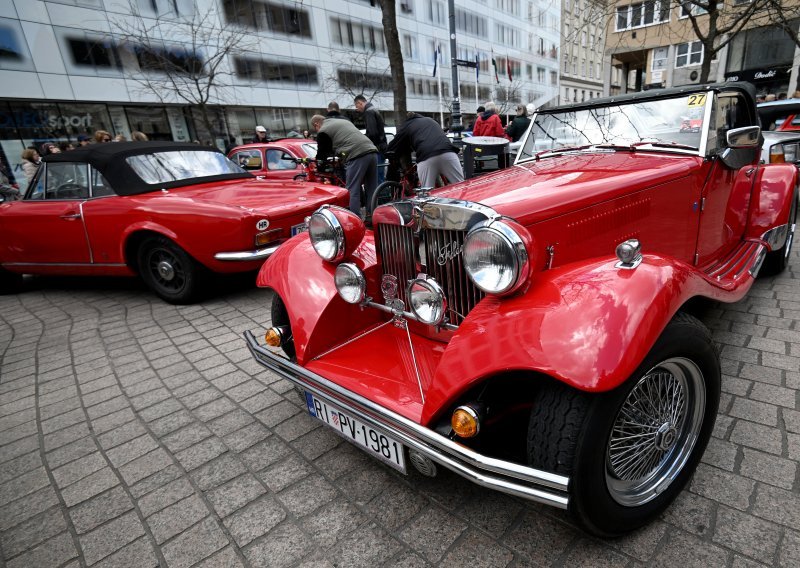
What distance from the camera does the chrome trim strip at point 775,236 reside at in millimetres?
3609

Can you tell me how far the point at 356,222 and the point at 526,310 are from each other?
3.85 ft

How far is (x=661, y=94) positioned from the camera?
2.95m

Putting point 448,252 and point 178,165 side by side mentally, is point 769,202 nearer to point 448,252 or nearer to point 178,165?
point 448,252

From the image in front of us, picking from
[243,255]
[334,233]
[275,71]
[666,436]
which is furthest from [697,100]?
[275,71]

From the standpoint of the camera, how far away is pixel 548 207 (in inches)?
79.9

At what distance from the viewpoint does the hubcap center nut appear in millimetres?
1757

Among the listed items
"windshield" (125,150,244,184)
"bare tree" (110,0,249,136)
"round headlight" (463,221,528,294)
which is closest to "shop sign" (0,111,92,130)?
"bare tree" (110,0,249,136)

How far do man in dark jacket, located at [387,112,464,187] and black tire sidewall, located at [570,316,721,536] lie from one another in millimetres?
4554

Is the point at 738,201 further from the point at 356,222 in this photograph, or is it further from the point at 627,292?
the point at 356,222

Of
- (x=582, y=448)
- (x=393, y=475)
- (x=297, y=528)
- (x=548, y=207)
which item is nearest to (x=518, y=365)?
(x=582, y=448)

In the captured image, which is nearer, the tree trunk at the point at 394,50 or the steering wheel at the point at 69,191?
the steering wheel at the point at 69,191

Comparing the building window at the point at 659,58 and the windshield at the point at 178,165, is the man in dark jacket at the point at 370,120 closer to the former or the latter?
the windshield at the point at 178,165

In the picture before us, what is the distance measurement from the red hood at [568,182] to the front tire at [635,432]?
28.7 inches

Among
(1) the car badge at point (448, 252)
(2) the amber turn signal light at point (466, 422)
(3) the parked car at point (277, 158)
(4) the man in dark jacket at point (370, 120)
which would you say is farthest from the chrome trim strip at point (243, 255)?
(4) the man in dark jacket at point (370, 120)
